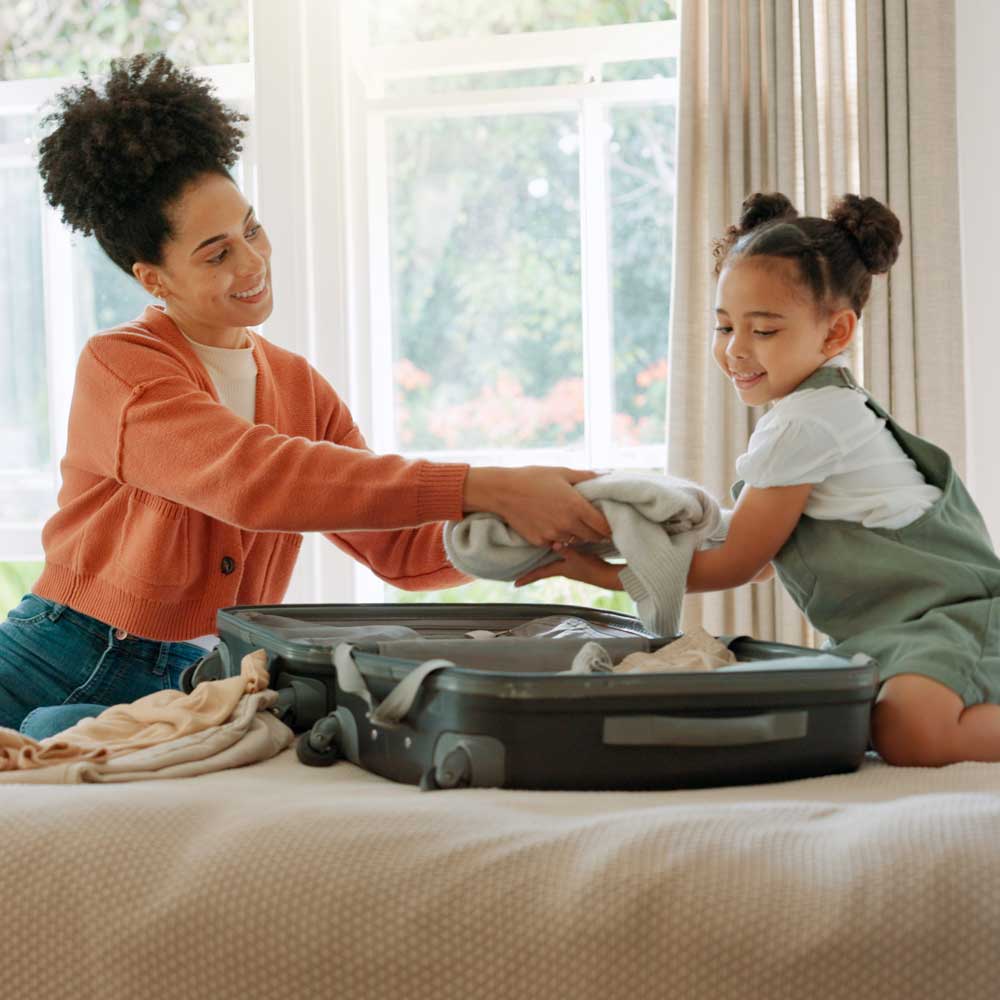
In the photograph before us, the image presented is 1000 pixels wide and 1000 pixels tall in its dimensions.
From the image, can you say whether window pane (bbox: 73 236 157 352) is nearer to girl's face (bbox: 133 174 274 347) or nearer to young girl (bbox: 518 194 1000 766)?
girl's face (bbox: 133 174 274 347)

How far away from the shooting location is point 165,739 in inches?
46.4

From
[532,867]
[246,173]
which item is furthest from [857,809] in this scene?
[246,173]

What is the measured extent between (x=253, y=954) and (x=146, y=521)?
89cm

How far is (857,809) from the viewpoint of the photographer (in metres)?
0.92

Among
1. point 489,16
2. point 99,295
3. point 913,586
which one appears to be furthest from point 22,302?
point 913,586

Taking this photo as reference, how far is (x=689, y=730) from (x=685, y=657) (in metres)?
0.22

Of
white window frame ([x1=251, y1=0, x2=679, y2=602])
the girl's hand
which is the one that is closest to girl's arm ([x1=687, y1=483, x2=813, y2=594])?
the girl's hand

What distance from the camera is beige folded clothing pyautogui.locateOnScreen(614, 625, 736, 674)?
122cm

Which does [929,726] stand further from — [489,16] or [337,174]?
[489,16]

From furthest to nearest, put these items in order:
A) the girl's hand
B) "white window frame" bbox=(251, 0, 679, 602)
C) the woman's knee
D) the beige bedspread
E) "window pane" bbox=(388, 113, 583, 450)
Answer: "window pane" bbox=(388, 113, 583, 450), "white window frame" bbox=(251, 0, 679, 602), the girl's hand, the woman's knee, the beige bedspread

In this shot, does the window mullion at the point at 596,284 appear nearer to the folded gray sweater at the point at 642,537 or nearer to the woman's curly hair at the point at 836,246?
the woman's curly hair at the point at 836,246

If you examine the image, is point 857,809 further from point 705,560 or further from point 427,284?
point 427,284

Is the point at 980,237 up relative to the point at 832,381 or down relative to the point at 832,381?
up

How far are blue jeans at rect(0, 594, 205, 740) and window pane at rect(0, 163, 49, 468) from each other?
180cm
